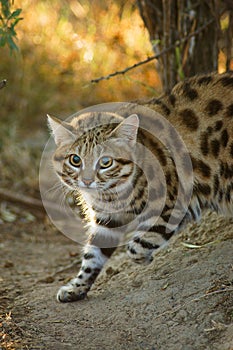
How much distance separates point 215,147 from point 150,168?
19.3 inches

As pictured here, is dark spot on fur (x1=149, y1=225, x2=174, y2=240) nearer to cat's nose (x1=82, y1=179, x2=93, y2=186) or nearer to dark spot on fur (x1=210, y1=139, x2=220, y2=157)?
cat's nose (x1=82, y1=179, x2=93, y2=186)

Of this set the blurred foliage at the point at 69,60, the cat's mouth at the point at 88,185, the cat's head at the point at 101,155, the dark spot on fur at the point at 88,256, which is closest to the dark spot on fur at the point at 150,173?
the cat's head at the point at 101,155

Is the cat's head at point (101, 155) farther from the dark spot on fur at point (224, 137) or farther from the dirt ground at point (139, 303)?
the dirt ground at point (139, 303)

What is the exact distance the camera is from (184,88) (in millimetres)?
4223

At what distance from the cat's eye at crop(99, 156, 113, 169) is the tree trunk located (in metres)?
1.73

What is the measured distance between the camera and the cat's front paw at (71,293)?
13.2 feet

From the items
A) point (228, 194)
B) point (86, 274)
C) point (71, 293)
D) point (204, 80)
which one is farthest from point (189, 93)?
point (71, 293)

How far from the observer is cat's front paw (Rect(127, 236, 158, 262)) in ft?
12.9

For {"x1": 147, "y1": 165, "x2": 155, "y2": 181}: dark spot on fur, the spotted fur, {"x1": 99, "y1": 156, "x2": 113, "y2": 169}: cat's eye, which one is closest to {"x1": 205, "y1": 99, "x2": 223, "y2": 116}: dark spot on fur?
the spotted fur

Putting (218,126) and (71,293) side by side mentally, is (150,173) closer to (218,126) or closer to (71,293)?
(218,126)

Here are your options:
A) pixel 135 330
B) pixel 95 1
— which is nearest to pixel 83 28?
pixel 95 1

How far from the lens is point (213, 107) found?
4105 millimetres

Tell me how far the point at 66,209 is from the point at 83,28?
3691mm

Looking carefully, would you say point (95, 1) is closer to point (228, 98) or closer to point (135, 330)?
point (228, 98)
